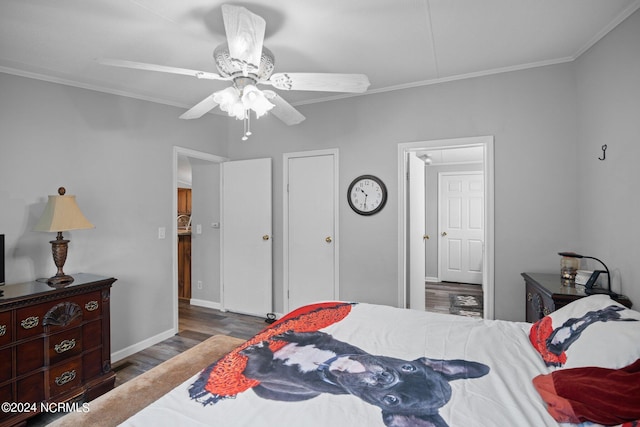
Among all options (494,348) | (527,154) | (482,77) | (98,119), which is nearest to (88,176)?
(98,119)

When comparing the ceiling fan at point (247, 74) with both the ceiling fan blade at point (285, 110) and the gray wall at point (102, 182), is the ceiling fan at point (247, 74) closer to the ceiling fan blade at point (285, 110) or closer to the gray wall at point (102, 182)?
the ceiling fan blade at point (285, 110)

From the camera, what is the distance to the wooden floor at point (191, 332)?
2816 mm

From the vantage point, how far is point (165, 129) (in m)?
3.48

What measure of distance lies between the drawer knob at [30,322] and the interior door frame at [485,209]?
2.94 metres

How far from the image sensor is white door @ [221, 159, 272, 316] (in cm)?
394

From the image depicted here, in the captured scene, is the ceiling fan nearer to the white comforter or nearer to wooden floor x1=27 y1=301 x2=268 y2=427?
the white comforter

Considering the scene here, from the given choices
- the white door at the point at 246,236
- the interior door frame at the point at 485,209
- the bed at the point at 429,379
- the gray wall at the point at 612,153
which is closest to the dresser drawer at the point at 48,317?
the bed at the point at 429,379

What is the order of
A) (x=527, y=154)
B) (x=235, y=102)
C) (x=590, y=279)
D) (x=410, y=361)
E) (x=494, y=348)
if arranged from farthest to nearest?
(x=527, y=154) < (x=590, y=279) < (x=235, y=102) < (x=494, y=348) < (x=410, y=361)

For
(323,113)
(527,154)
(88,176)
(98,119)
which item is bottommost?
(88,176)

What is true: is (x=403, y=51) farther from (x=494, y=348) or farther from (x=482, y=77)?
(x=494, y=348)

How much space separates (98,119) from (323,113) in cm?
220

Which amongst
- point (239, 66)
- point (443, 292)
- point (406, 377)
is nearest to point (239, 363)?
point (406, 377)

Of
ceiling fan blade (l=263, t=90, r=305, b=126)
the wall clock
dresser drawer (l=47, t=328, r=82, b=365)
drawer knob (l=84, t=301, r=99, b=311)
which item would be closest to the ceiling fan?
ceiling fan blade (l=263, t=90, r=305, b=126)

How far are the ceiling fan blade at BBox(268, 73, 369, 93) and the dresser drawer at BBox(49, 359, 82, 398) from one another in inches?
95.7
